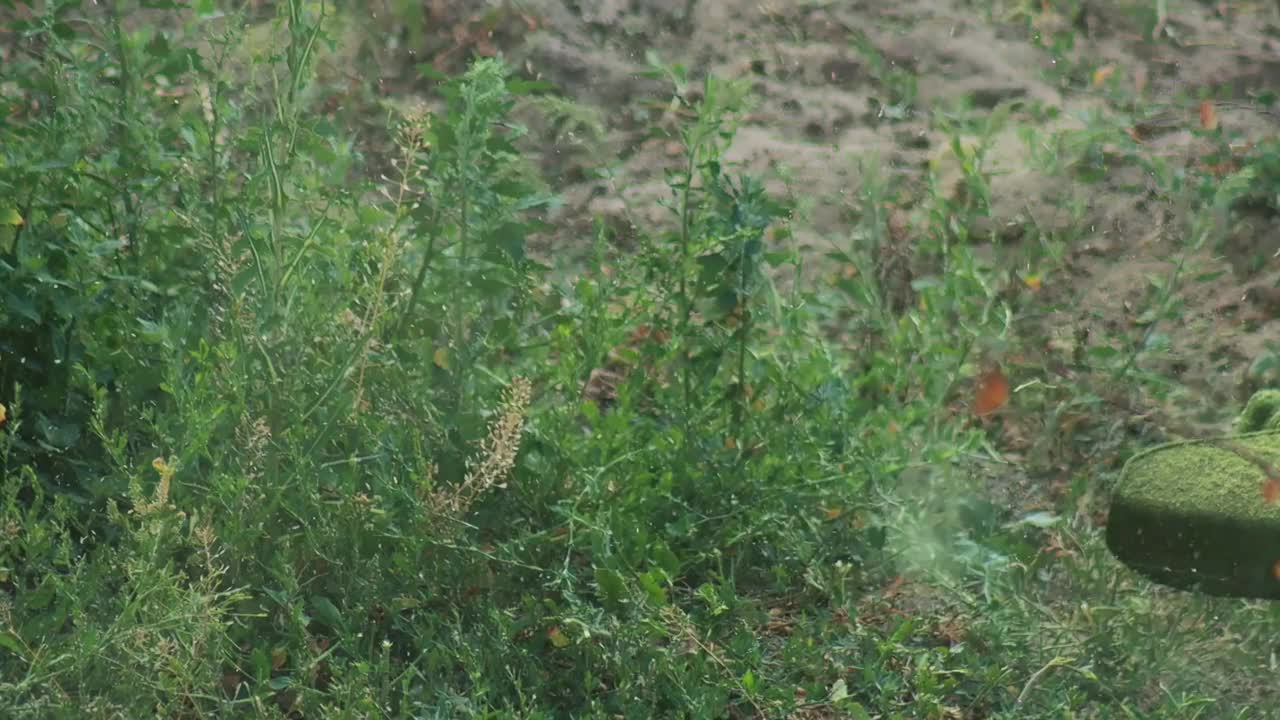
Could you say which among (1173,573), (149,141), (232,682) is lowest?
(232,682)

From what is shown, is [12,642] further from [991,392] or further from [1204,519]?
[991,392]

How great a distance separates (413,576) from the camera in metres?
3.04

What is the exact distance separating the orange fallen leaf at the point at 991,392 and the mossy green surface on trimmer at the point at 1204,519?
2.53 ft

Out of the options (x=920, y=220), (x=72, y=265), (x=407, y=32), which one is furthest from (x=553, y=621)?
(x=407, y=32)

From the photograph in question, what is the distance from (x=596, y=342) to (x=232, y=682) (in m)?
0.97

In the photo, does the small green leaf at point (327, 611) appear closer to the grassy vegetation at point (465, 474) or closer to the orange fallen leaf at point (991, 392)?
the grassy vegetation at point (465, 474)

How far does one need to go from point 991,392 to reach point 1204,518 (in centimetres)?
96

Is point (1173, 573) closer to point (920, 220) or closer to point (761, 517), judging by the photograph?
point (761, 517)

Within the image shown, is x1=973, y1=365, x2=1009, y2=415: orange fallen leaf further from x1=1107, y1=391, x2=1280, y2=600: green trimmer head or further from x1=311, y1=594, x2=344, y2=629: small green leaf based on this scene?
x1=311, y1=594, x2=344, y2=629: small green leaf

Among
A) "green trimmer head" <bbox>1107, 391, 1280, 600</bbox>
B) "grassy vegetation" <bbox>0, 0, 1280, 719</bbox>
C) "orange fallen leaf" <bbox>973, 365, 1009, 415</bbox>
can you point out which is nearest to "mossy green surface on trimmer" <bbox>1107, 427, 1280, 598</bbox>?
"green trimmer head" <bbox>1107, 391, 1280, 600</bbox>

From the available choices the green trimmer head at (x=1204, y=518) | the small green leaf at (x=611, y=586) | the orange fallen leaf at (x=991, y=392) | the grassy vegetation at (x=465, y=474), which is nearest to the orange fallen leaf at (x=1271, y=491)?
the green trimmer head at (x=1204, y=518)

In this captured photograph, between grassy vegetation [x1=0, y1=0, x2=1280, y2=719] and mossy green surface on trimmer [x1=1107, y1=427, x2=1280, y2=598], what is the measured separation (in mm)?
160

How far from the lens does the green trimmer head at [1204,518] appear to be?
2990mm

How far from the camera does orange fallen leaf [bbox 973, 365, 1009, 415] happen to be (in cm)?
391
